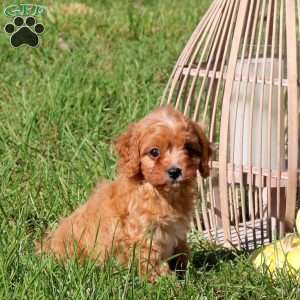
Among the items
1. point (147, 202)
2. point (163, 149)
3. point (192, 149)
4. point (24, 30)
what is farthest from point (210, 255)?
point (24, 30)

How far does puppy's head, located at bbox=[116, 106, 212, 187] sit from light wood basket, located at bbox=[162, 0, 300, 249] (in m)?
0.43

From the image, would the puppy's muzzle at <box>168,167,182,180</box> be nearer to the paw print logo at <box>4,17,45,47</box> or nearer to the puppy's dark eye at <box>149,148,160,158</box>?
the puppy's dark eye at <box>149,148,160,158</box>

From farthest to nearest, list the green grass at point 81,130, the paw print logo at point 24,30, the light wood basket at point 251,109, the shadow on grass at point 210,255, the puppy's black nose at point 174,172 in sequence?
the paw print logo at point 24,30
the light wood basket at point 251,109
the shadow on grass at point 210,255
the puppy's black nose at point 174,172
the green grass at point 81,130

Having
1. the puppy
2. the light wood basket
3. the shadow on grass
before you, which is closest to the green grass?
the shadow on grass

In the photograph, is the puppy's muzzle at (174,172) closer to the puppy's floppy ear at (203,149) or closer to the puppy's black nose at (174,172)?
the puppy's black nose at (174,172)

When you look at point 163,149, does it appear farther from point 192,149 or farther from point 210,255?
point 210,255

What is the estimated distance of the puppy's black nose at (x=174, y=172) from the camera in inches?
151

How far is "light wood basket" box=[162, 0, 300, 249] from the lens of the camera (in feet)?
14.1

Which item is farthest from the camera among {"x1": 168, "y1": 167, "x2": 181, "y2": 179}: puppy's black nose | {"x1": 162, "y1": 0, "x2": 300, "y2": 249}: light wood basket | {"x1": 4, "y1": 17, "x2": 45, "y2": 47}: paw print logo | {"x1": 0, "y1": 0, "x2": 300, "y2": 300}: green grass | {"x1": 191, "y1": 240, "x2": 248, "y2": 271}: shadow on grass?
{"x1": 4, "y1": 17, "x2": 45, "y2": 47}: paw print logo

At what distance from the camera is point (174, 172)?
3.85 meters

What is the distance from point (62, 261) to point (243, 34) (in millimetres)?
1569

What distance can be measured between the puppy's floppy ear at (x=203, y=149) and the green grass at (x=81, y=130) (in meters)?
0.41

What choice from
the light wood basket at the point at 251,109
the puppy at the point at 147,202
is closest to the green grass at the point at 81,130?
the puppy at the point at 147,202

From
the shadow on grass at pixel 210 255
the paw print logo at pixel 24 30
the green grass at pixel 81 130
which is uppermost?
the paw print logo at pixel 24 30
